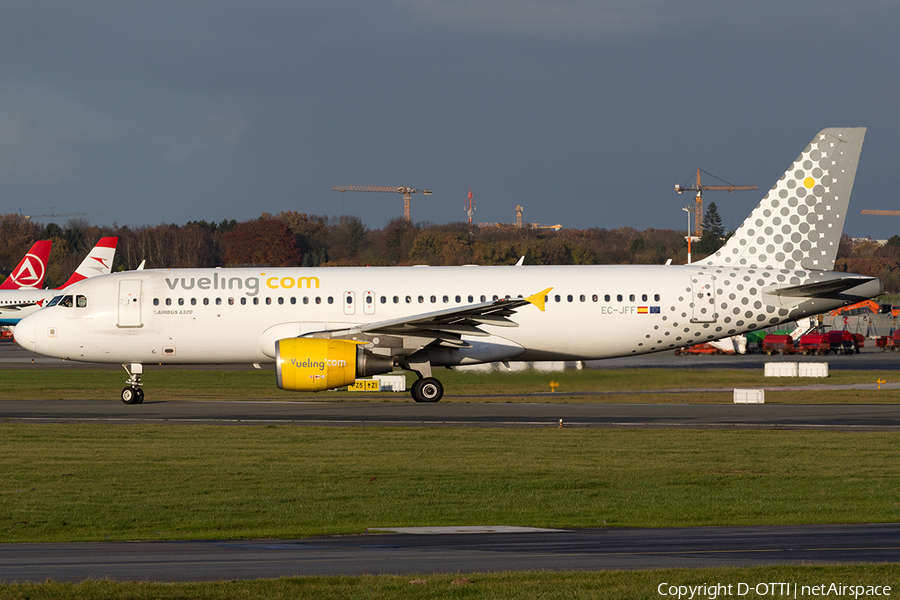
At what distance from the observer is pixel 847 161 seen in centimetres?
3116

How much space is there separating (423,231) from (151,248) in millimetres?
37715

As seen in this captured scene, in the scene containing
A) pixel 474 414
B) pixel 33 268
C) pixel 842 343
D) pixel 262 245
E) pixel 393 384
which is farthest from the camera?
pixel 262 245

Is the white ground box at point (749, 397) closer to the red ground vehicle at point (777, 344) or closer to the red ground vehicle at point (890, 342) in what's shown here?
the red ground vehicle at point (777, 344)

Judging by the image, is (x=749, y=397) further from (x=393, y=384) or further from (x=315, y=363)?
(x=315, y=363)

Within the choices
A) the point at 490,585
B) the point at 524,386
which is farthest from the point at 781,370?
the point at 490,585

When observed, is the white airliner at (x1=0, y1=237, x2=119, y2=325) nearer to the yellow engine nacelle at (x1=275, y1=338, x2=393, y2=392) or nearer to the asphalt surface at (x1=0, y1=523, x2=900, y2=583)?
the yellow engine nacelle at (x1=275, y1=338, x2=393, y2=392)

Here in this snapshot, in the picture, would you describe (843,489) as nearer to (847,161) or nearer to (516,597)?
(516,597)

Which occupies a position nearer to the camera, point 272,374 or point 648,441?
point 648,441

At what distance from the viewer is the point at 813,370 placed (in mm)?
39750

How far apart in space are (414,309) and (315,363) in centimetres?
421

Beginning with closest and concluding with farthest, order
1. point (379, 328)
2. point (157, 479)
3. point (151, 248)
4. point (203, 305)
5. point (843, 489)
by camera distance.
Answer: point (843, 489), point (157, 479), point (379, 328), point (203, 305), point (151, 248)

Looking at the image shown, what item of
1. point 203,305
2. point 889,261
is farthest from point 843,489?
point 889,261

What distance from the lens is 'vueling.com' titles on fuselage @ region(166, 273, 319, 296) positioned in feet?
100

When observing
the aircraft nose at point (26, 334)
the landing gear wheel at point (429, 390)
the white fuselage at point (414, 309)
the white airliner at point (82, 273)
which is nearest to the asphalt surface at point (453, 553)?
the landing gear wheel at point (429, 390)
